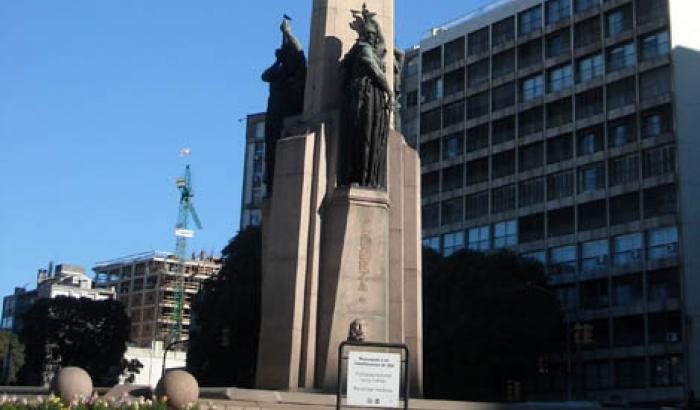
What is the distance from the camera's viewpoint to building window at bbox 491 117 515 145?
90812 mm

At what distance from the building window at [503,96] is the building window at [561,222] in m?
11.4

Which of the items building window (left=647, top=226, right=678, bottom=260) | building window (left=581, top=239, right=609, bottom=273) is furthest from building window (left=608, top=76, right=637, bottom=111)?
building window (left=647, top=226, right=678, bottom=260)

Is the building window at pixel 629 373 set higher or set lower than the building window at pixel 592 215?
lower

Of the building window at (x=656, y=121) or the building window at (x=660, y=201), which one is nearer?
the building window at (x=660, y=201)

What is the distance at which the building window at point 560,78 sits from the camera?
8731 centimetres

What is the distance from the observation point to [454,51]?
9869 cm

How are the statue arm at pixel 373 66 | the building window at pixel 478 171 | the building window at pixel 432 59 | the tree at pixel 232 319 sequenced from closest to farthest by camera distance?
the statue arm at pixel 373 66 → the tree at pixel 232 319 → the building window at pixel 478 171 → the building window at pixel 432 59

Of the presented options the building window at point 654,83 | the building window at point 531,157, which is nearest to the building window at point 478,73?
the building window at point 531,157

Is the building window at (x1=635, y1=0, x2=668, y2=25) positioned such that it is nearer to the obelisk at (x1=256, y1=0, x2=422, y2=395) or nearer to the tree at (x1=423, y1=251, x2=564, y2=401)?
the tree at (x1=423, y1=251, x2=564, y2=401)

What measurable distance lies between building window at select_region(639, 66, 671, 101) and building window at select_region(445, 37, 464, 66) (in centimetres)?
2076

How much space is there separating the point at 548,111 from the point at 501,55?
856cm

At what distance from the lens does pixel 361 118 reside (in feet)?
65.7

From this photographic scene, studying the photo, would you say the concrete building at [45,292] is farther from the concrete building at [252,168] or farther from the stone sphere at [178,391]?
the stone sphere at [178,391]

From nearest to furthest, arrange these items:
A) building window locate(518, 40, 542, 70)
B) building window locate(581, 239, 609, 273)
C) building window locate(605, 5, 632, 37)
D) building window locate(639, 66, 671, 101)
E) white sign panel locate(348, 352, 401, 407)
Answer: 1. white sign panel locate(348, 352, 401, 407)
2. building window locate(639, 66, 671, 101)
3. building window locate(581, 239, 609, 273)
4. building window locate(605, 5, 632, 37)
5. building window locate(518, 40, 542, 70)
